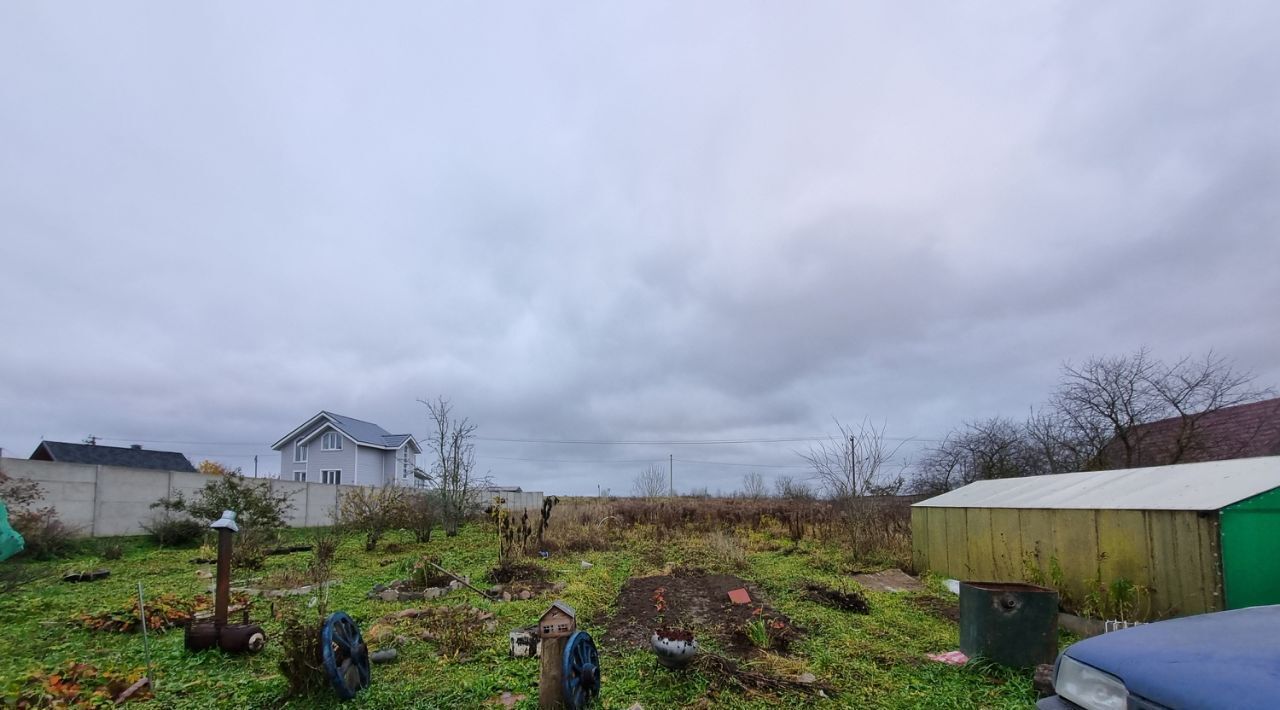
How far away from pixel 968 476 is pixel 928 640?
16870 millimetres

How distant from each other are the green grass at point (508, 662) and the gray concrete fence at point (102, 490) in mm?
5239

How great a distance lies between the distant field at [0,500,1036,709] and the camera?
501 cm

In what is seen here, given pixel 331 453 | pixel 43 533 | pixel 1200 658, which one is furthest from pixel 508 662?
pixel 331 453

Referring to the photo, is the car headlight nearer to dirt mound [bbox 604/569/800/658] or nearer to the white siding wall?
dirt mound [bbox 604/569/800/658]

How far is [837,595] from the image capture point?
27.2 ft

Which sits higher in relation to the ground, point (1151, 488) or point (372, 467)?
point (1151, 488)

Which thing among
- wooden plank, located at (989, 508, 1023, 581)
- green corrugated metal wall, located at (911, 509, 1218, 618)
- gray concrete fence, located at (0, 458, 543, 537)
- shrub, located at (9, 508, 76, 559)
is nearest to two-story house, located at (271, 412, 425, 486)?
gray concrete fence, located at (0, 458, 543, 537)

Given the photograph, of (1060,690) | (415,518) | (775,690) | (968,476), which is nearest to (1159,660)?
(1060,690)

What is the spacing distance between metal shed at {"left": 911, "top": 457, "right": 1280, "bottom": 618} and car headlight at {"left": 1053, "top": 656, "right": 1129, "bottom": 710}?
14.5ft

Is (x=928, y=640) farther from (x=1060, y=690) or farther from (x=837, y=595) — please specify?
(x=1060, y=690)

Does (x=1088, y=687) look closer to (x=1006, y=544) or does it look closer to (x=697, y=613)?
(x=697, y=613)

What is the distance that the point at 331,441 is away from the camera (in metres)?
34.0

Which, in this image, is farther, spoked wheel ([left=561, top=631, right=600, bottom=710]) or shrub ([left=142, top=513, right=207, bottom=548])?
shrub ([left=142, top=513, right=207, bottom=548])

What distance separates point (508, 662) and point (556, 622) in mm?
1643
